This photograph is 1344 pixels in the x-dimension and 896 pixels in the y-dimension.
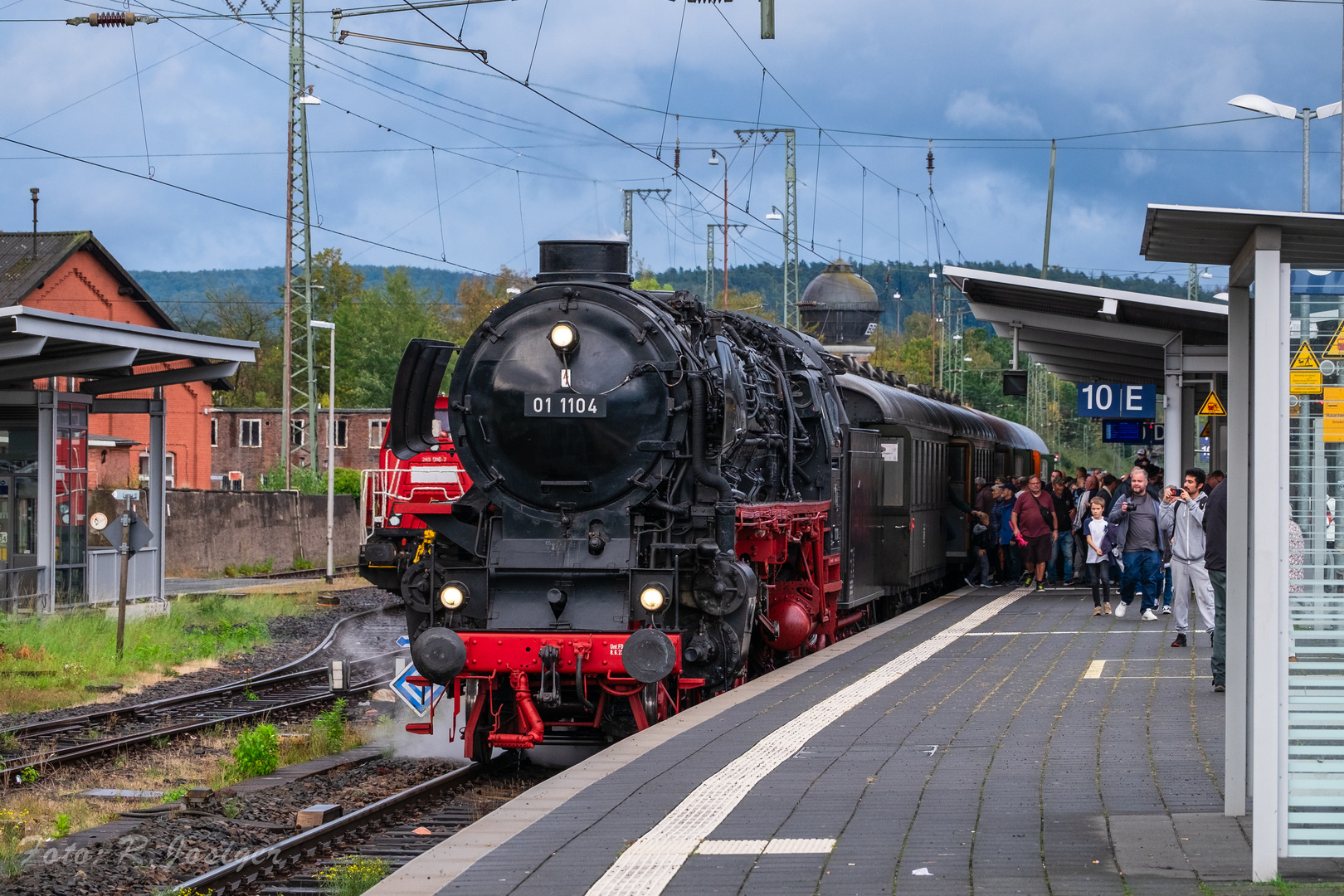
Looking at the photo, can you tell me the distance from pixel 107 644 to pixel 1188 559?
12.3 m

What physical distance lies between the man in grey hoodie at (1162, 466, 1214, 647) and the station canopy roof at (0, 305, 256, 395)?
1158cm

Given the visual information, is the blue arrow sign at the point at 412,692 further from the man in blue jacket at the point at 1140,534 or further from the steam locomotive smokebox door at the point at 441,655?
the man in blue jacket at the point at 1140,534

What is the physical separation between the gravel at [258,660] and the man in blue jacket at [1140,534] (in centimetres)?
1026

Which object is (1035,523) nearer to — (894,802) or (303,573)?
(894,802)

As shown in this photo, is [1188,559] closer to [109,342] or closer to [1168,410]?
[1168,410]

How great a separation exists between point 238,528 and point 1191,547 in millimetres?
24654

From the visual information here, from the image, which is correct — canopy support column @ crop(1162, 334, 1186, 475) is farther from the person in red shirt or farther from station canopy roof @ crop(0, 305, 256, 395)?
station canopy roof @ crop(0, 305, 256, 395)

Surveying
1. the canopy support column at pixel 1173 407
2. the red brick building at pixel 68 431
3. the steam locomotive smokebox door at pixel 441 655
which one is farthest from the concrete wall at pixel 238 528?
the steam locomotive smokebox door at pixel 441 655

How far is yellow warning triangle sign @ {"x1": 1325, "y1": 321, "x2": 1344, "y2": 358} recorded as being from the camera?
18.4ft

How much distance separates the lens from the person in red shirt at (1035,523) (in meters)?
21.1

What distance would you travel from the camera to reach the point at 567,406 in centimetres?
1053

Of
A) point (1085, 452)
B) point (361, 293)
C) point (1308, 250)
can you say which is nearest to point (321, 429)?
point (361, 293)

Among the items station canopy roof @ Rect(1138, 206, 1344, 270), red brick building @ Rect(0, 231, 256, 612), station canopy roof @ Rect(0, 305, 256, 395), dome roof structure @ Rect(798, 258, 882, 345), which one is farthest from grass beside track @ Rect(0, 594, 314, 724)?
dome roof structure @ Rect(798, 258, 882, 345)

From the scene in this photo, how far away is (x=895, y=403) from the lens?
1777 centimetres
